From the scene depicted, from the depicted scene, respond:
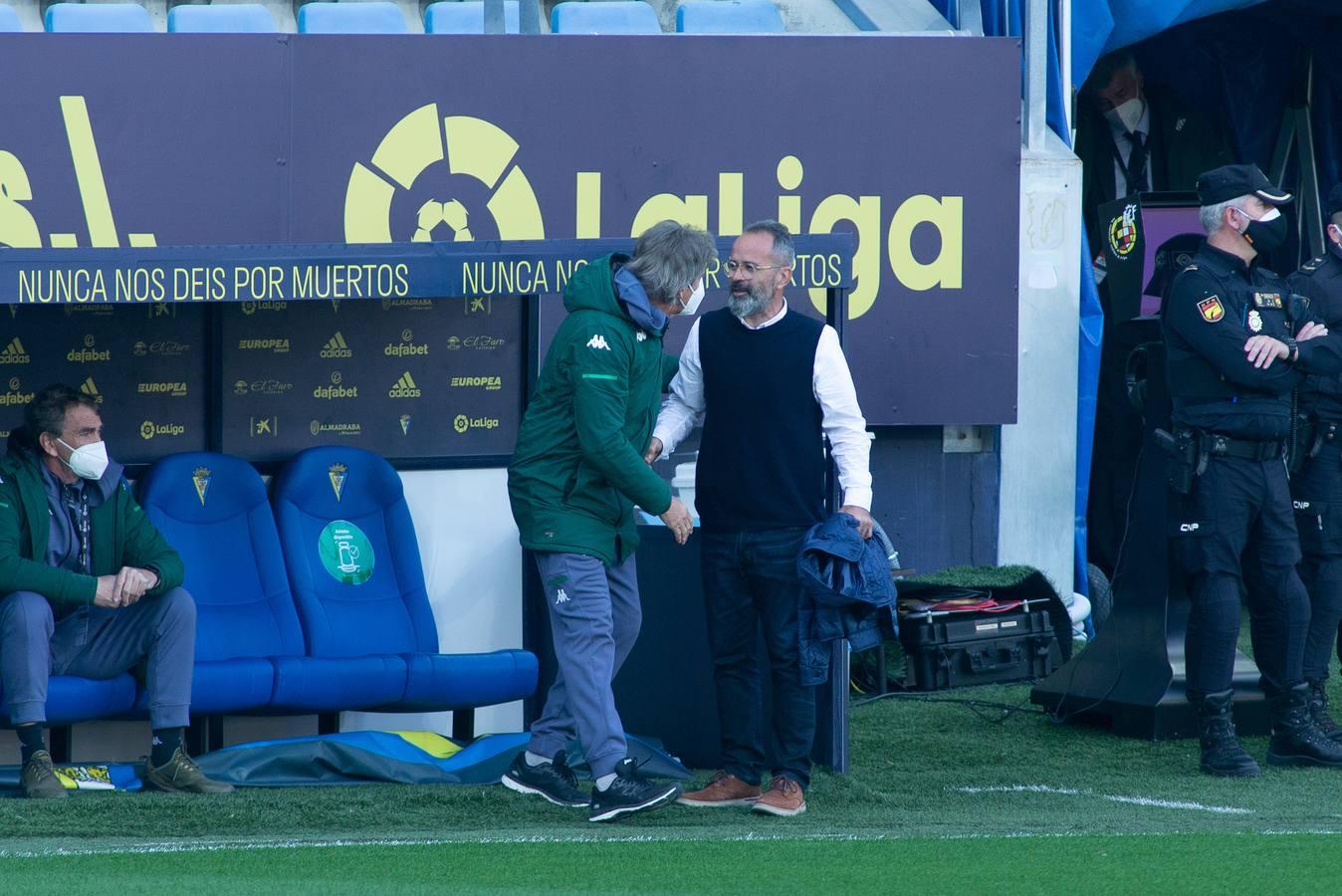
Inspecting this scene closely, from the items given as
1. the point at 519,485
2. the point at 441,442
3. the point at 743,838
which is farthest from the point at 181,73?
the point at 743,838

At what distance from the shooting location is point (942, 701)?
7.55m

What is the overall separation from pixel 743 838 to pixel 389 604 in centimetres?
202

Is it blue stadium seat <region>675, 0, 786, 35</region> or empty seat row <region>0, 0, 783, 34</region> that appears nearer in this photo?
empty seat row <region>0, 0, 783, 34</region>

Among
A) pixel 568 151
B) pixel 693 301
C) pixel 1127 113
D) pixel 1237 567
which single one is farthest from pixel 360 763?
pixel 1127 113

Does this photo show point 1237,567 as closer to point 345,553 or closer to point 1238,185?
point 1238,185

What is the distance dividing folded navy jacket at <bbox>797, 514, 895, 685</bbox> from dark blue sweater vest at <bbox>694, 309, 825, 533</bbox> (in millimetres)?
140

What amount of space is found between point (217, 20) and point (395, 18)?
32.2 inches

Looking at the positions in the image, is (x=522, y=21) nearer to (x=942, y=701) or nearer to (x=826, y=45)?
(x=826, y=45)

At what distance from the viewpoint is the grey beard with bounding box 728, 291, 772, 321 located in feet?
17.1

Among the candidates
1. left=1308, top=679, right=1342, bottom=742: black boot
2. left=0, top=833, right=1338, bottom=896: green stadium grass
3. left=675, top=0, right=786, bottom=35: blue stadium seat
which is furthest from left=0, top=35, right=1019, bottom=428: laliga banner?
left=0, top=833, right=1338, bottom=896: green stadium grass

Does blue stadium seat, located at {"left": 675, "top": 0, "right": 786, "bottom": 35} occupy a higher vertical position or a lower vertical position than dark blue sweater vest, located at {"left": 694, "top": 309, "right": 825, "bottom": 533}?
higher

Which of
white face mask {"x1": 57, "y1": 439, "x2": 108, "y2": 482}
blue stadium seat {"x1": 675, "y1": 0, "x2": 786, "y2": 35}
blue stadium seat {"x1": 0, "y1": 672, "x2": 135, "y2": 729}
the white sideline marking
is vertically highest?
blue stadium seat {"x1": 675, "y1": 0, "x2": 786, "y2": 35}

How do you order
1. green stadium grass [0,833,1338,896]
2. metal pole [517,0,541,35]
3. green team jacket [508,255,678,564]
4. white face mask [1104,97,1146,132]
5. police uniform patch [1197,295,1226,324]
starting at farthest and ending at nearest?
white face mask [1104,97,1146,132] → metal pole [517,0,541,35] → police uniform patch [1197,295,1226,324] → green team jacket [508,255,678,564] → green stadium grass [0,833,1338,896]

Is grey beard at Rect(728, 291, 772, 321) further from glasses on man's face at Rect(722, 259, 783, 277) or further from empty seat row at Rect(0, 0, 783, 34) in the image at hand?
empty seat row at Rect(0, 0, 783, 34)
